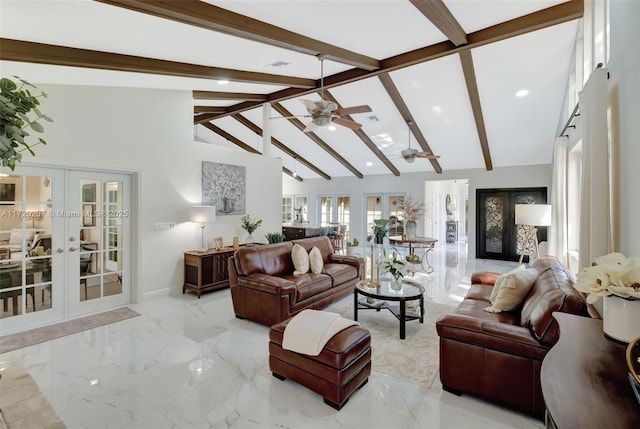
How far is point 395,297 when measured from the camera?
3.52 m

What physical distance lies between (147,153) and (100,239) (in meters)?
1.44

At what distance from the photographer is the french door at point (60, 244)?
362 cm

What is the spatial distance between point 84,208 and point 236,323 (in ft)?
8.67

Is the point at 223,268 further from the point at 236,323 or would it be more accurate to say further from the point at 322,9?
the point at 322,9

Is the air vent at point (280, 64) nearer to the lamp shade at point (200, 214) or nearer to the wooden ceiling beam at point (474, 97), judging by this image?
the lamp shade at point (200, 214)

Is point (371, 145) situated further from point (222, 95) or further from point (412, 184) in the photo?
point (222, 95)

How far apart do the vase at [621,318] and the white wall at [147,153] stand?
5242 millimetres

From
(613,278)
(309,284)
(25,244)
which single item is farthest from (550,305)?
(25,244)

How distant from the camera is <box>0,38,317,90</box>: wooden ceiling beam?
8.87 ft

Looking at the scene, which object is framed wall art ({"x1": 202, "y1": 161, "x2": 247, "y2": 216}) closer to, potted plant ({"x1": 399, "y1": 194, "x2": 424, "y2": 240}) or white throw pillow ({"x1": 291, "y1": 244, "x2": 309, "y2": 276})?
white throw pillow ({"x1": 291, "y1": 244, "x2": 309, "y2": 276})

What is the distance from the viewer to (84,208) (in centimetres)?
423

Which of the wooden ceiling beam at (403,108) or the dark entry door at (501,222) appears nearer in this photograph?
the wooden ceiling beam at (403,108)

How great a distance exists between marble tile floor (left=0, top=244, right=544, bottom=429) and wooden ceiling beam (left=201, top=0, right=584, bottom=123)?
14.2ft

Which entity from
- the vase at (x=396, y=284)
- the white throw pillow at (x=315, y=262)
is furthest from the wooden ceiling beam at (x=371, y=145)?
the vase at (x=396, y=284)
